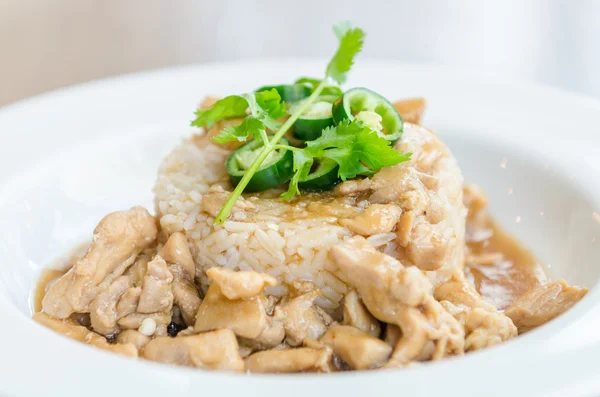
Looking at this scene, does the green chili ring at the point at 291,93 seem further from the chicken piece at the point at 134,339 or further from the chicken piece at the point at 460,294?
the chicken piece at the point at 134,339

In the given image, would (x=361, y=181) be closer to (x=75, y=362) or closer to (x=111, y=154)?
(x=75, y=362)

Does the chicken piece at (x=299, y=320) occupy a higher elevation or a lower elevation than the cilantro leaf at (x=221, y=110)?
lower

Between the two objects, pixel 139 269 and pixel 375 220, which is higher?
pixel 375 220

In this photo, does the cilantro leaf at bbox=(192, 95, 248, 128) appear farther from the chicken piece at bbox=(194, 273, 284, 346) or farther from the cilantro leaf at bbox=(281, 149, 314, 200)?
the chicken piece at bbox=(194, 273, 284, 346)

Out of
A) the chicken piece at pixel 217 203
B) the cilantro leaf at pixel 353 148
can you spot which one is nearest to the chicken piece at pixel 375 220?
the cilantro leaf at pixel 353 148

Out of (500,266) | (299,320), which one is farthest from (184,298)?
(500,266)

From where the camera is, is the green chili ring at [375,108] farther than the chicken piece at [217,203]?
Yes

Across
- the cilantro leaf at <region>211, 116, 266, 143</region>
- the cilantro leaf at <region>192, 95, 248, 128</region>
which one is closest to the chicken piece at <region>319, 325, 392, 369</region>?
the cilantro leaf at <region>211, 116, 266, 143</region>

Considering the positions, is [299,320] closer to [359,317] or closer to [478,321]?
[359,317]
